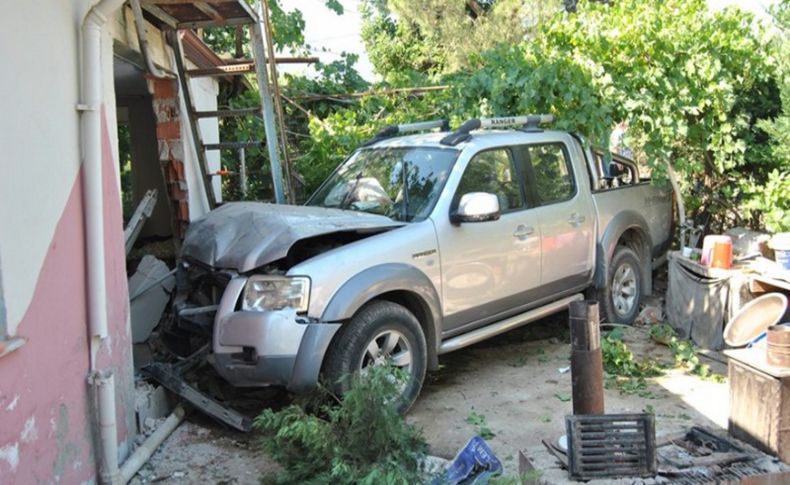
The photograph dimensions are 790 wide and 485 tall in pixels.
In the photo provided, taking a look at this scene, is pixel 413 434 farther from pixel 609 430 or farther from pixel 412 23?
pixel 412 23

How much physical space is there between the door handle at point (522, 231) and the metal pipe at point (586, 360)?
5.95 ft

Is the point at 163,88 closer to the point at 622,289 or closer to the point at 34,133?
the point at 34,133

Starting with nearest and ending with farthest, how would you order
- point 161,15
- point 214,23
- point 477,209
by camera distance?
1. point 477,209
2. point 161,15
3. point 214,23

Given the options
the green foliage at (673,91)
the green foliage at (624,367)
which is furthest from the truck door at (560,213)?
the green foliage at (624,367)

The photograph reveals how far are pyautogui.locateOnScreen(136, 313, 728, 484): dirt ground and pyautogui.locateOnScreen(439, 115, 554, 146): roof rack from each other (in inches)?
79.0

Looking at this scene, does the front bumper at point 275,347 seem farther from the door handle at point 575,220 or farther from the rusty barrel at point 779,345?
the door handle at point 575,220

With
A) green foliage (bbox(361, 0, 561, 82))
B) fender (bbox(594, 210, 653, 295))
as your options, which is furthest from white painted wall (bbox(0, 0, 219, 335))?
green foliage (bbox(361, 0, 561, 82))

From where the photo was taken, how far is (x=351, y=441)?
11.8 ft

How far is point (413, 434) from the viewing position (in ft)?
12.3

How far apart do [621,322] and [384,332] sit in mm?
3339

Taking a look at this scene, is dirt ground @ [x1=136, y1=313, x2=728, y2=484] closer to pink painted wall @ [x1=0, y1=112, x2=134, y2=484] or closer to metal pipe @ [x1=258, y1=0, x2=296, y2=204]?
pink painted wall @ [x1=0, y1=112, x2=134, y2=484]

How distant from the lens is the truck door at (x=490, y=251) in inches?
203

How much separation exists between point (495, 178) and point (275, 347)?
2.43 metres

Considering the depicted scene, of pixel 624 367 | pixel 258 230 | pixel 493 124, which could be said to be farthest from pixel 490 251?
pixel 258 230
